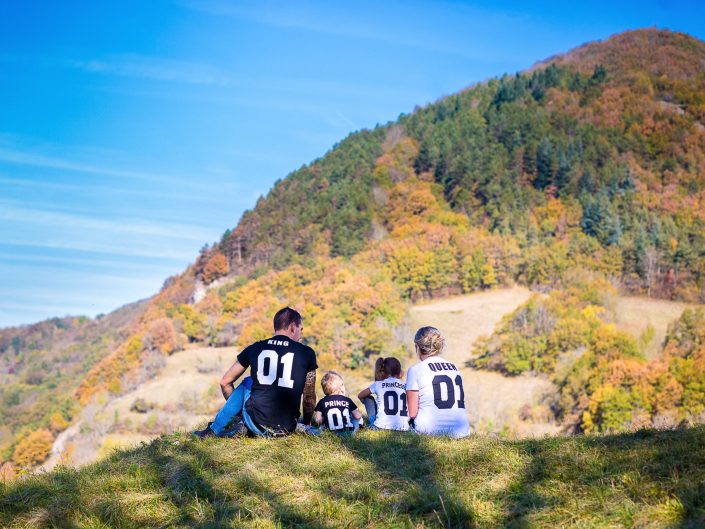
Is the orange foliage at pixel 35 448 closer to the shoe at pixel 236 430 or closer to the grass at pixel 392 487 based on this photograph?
the shoe at pixel 236 430

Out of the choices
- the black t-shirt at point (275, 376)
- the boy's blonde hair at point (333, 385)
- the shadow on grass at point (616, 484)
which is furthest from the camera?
the boy's blonde hair at point (333, 385)

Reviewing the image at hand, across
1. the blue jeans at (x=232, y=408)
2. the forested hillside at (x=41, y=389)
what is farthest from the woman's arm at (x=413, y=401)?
the forested hillside at (x=41, y=389)

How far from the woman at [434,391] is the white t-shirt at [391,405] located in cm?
90

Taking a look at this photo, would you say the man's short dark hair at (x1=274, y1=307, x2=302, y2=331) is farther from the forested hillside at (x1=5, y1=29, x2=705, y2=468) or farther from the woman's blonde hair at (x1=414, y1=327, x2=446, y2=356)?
the forested hillside at (x1=5, y1=29, x2=705, y2=468)

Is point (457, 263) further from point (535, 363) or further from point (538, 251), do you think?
point (535, 363)

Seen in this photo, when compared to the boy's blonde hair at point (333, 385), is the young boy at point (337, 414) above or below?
below

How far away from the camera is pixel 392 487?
5168 mm

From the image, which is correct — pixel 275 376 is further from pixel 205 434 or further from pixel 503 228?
pixel 503 228

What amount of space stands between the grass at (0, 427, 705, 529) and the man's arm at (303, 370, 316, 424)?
1.06 metres

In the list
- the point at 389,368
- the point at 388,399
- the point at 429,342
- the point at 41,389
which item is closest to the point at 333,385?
the point at 388,399

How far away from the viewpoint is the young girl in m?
8.30

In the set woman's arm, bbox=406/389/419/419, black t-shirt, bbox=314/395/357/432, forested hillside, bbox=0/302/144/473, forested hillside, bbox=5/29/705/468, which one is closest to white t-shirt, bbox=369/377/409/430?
black t-shirt, bbox=314/395/357/432

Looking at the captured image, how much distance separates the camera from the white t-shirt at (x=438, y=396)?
721 centimetres

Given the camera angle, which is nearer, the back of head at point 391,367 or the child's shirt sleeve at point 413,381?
the child's shirt sleeve at point 413,381
